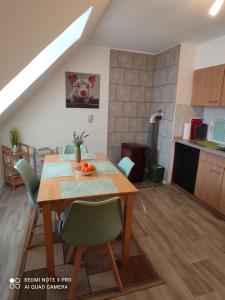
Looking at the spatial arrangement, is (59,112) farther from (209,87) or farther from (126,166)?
(209,87)

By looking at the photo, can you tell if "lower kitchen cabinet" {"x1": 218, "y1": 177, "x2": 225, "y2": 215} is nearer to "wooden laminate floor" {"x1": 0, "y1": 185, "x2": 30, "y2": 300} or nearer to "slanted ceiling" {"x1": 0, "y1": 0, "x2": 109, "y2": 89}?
"wooden laminate floor" {"x1": 0, "y1": 185, "x2": 30, "y2": 300}

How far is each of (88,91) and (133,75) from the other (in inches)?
39.5

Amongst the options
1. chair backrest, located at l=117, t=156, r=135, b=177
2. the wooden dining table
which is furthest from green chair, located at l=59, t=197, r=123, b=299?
chair backrest, located at l=117, t=156, r=135, b=177

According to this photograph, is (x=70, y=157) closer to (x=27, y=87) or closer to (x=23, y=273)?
(x=27, y=87)

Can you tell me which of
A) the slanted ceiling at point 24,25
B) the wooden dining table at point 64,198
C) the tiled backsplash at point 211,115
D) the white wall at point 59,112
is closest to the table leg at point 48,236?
the wooden dining table at point 64,198

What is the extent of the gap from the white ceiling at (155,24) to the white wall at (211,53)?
123mm

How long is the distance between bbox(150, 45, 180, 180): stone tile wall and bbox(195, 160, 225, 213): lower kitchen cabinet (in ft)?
2.50

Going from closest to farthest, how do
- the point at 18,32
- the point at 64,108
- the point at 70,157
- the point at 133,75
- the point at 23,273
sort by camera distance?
the point at 18,32 → the point at 23,273 → the point at 70,157 → the point at 64,108 → the point at 133,75

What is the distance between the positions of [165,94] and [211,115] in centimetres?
91

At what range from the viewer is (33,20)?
0.92 m

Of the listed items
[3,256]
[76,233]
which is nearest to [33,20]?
[76,233]

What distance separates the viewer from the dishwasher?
307cm

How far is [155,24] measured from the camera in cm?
250

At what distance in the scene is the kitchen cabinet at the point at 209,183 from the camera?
8.65 ft
